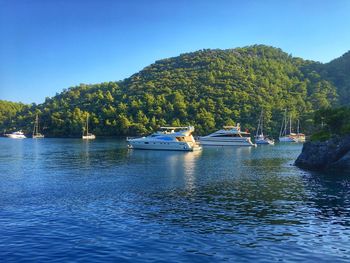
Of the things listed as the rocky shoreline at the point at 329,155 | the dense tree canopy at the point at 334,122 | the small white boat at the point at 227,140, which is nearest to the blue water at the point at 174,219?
the rocky shoreline at the point at 329,155

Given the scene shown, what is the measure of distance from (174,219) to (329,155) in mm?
42008

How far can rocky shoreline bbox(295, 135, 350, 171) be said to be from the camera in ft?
195

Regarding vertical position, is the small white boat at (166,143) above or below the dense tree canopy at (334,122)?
below

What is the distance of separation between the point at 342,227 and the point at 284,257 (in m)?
8.26

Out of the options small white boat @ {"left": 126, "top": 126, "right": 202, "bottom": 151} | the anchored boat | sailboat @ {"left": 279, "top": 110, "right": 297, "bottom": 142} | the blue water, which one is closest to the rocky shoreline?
the blue water

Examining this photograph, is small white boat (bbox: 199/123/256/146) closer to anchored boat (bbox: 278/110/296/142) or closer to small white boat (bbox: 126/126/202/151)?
small white boat (bbox: 126/126/202/151)

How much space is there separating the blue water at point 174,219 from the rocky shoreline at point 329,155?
9.72 meters

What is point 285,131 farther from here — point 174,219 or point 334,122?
point 174,219

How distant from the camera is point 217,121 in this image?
18738cm

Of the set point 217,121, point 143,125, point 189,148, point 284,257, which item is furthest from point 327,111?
point 143,125

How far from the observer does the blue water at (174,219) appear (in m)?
21.1

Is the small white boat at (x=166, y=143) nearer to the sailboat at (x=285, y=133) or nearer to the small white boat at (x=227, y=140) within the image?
the small white boat at (x=227, y=140)

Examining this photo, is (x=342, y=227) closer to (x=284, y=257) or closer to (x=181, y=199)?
(x=284, y=257)

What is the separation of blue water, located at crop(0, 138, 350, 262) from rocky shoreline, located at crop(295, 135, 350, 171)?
31.9 ft
